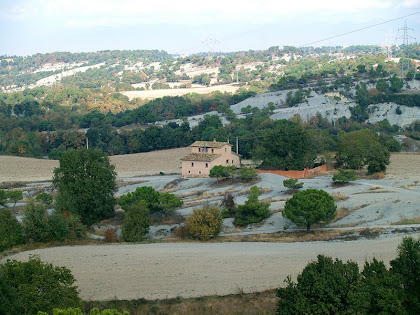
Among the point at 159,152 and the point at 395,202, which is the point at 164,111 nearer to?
the point at 159,152

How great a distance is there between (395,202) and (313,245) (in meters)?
9.15

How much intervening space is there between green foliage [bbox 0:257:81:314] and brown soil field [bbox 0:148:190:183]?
34.3m

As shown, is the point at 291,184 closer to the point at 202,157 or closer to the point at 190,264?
the point at 202,157

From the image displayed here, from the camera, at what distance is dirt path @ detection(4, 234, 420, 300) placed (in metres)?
21.0

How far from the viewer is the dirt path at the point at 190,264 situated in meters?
21.0

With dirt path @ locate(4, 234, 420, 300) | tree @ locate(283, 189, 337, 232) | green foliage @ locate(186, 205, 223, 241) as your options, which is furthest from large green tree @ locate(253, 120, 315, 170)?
dirt path @ locate(4, 234, 420, 300)

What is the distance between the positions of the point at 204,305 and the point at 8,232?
13139mm

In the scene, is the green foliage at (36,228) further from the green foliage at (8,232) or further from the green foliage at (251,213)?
the green foliage at (251,213)

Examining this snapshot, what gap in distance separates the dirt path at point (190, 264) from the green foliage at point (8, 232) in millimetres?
1683

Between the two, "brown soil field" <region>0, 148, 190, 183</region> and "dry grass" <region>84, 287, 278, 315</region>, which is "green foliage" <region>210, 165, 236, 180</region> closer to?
"brown soil field" <region>0, 148, 190, 183</region>

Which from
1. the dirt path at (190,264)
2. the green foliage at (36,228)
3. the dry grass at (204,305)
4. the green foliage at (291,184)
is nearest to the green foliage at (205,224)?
the dirt path at (190,264)

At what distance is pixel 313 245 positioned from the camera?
1050 inches

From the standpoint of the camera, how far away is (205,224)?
2908 cm

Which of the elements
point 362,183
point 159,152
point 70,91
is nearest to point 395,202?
point 362,183
